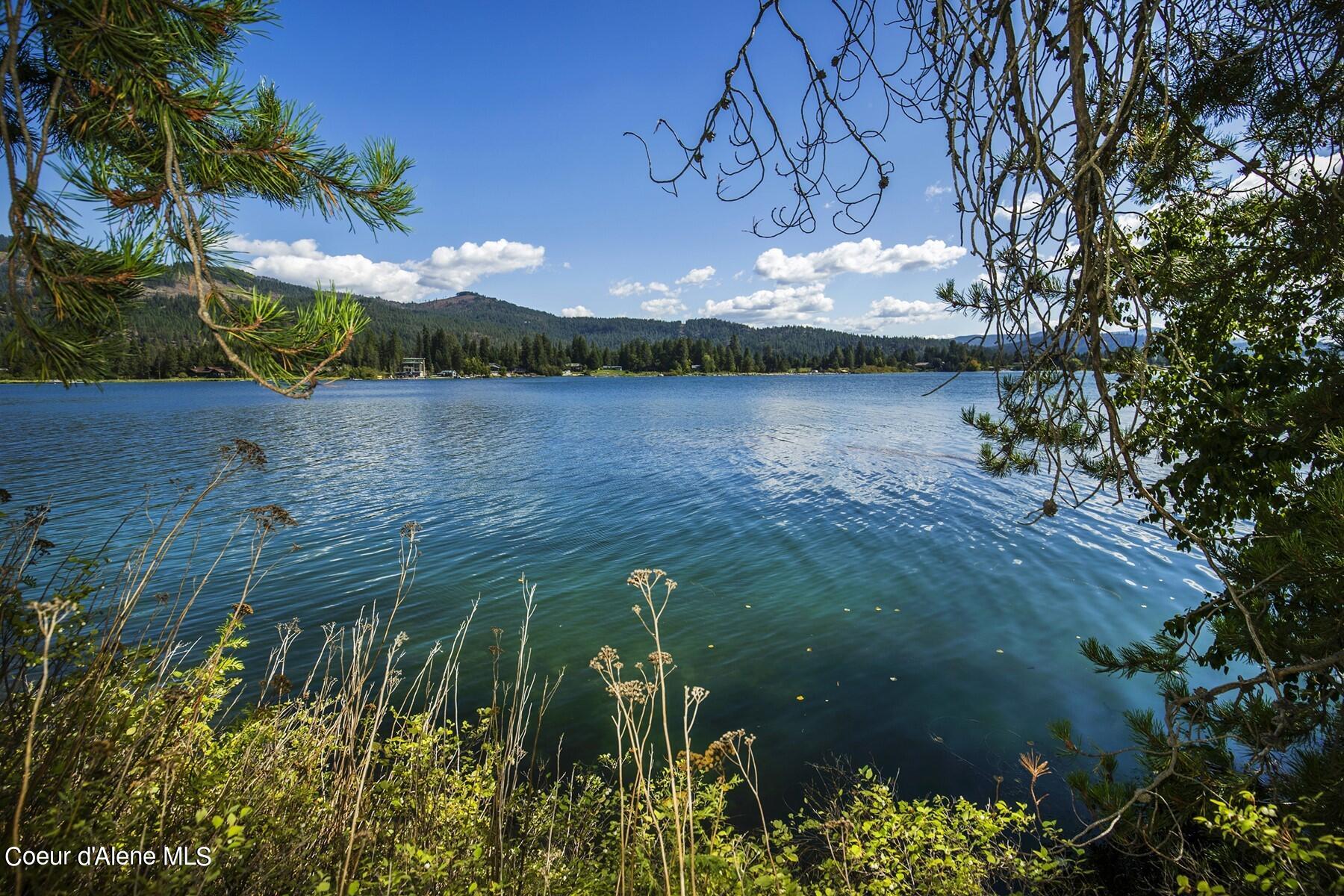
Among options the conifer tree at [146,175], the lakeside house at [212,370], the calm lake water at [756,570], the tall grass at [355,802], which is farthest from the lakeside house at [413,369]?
the conifer tree at [146,175]

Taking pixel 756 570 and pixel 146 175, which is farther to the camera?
pixel 756 570

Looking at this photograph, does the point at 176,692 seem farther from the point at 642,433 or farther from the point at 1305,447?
the point at 642,433

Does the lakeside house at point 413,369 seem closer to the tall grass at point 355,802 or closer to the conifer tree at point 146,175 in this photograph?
the tall grass at point 355,802

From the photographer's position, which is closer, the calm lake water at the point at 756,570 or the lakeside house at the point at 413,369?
the calm lake water at the point at 756,570

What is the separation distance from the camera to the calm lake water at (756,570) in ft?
22.1

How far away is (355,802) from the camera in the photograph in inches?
127

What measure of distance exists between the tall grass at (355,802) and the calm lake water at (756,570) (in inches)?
48.2

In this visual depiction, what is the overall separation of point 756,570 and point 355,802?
28.9ft

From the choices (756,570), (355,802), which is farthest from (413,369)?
(355,802)

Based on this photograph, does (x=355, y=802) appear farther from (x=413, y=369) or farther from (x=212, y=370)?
→ (x=413, y=369)

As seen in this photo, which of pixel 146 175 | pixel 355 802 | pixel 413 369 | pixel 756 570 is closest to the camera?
pixel 146 175

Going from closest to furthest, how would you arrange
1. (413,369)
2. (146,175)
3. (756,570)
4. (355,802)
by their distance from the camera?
(146,175) < (355,802) < (756,570) < (413,369)

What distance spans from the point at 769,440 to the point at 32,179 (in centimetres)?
2874

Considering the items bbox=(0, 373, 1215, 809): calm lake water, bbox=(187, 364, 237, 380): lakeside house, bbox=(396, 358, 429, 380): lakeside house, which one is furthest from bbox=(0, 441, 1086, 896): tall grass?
bbox=(396, 358, 429, 380): lakeside house
